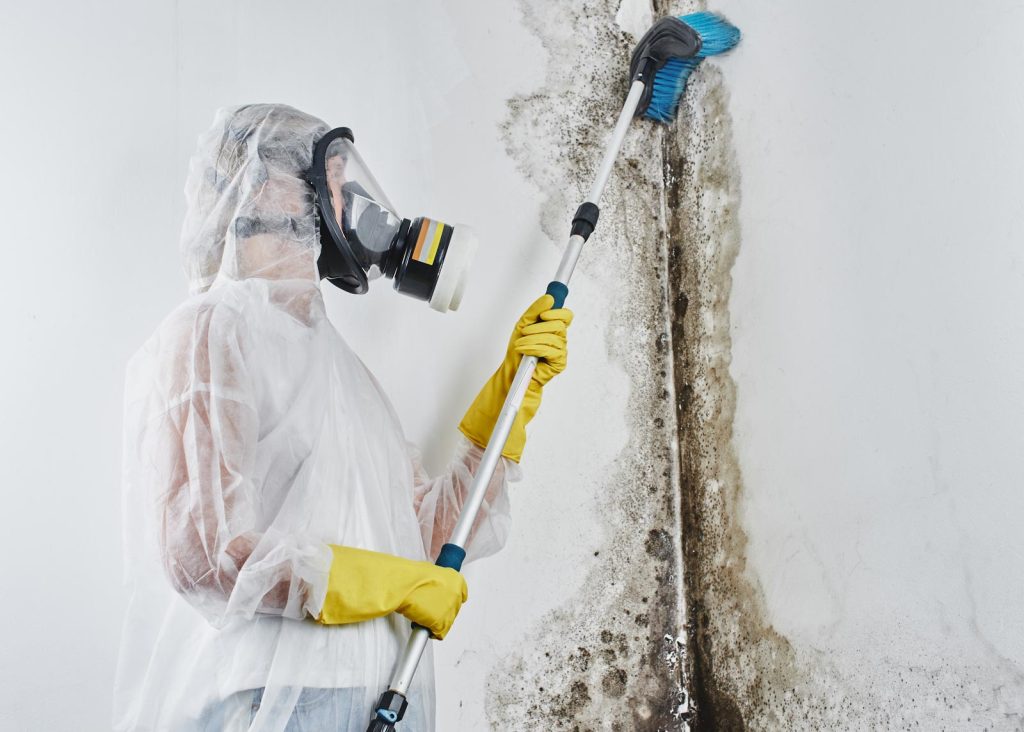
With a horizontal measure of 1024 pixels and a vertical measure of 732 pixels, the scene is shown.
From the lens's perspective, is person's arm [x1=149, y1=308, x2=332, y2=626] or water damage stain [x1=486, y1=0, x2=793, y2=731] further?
water damage stain [x1=486, y1=0, x2=793, y2=731]

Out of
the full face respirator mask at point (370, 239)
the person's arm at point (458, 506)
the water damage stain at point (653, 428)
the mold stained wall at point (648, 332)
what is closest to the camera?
the mold stained wall at point (648, 332)

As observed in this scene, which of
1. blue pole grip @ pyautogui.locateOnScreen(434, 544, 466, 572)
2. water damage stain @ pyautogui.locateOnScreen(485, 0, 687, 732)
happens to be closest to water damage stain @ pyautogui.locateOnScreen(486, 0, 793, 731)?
water damage stain @ pyautogui.locateOnScreen(485, 0, 687, 732)

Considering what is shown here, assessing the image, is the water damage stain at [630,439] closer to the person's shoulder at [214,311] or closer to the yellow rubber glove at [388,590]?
the yellow rubber glove at [388,590]

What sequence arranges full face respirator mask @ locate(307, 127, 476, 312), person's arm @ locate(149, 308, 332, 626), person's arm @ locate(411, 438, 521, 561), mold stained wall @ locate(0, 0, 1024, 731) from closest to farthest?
1. person's arm @ locate(149, 308, 332, 626)
2. mold stained wall @ locate(0, 0, 1024, 731)
3. full face respirator mask @ locate(307, 127, 476, 312)
4. person's arm @ locate(411, 438, 521, 561)

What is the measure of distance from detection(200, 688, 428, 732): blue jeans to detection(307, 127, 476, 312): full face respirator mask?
60 cm

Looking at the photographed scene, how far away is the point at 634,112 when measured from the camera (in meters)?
1.74

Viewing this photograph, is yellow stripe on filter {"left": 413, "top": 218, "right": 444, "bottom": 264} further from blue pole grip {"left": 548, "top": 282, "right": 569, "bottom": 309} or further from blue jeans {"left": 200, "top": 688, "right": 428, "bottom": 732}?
blue jeans {"left": 200, "top": 688, "right": 428, "bottom": 732}

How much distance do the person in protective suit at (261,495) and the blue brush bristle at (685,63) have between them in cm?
80

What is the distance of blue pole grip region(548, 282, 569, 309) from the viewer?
144cm

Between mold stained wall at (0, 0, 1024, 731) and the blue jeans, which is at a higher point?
mold stained wall at (0, 0, 1024, 731)

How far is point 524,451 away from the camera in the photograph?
161cm

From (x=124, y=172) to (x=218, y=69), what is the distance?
0.86 feet

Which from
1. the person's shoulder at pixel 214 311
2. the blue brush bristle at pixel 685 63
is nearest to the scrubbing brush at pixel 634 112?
the blue brush bristle at pixel 685 63

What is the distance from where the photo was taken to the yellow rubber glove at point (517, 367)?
141 cm
